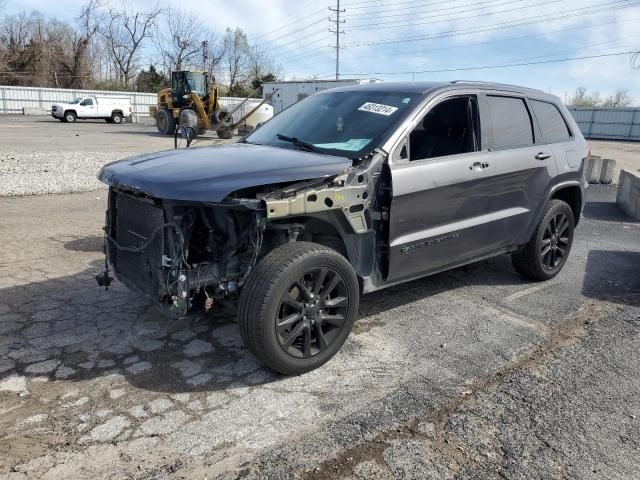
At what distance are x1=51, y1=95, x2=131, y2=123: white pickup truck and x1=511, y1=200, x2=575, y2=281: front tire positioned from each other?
A: 3658 centimetres

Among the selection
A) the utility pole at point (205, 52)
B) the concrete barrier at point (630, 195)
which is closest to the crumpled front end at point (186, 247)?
the concrete barrier at point (630, 195)

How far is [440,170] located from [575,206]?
2431mm

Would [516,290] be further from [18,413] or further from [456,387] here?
[18,413]

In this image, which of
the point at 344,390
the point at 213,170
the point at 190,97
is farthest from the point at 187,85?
the point at 344,390

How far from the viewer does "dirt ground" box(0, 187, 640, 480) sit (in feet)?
8.80

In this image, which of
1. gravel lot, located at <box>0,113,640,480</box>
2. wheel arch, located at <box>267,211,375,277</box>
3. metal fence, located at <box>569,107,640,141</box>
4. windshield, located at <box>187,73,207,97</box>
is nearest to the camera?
gravel lot, located at <box>0,113,640,480</box>

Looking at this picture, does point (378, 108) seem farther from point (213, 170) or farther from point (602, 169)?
point (602, 169)

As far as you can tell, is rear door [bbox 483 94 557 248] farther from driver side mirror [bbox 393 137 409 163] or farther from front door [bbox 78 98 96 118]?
front door [bbox 78 98 96 118]

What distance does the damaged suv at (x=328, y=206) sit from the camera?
10.8ft

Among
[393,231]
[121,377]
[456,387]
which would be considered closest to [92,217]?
[121,377]

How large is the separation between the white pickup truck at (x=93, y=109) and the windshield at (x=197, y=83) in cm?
1522

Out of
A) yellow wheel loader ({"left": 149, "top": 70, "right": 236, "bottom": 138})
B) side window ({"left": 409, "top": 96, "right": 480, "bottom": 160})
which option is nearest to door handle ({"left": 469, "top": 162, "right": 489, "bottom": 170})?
side window ({"left": 409, "top": 96, "right": 480, "bottom": 160})

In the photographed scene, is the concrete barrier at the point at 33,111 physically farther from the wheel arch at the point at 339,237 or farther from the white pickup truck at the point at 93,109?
the wheel arch at the point at 339,237

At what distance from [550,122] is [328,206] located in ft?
10.2
